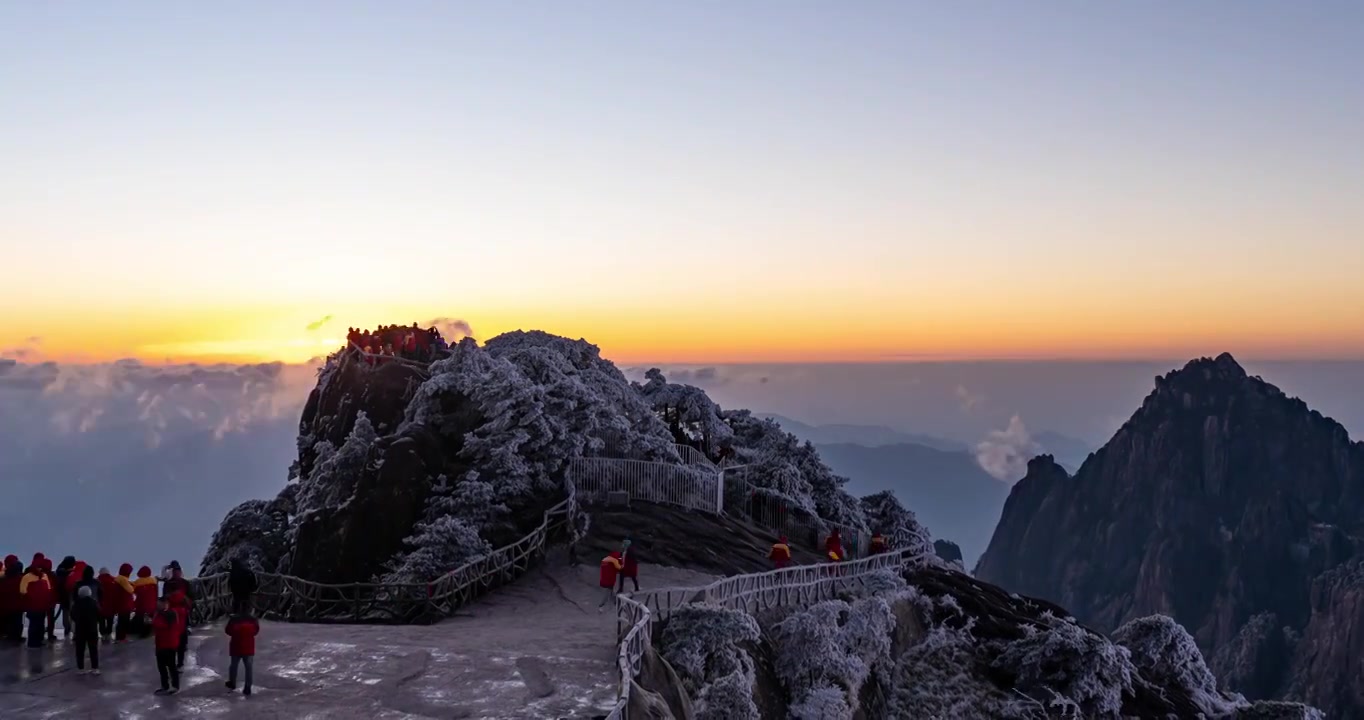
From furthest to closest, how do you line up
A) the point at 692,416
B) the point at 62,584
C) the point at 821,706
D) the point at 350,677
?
1. the point at 692,416
2. the point at 821,706
3. the point at 62,584
4. the point at 350,677

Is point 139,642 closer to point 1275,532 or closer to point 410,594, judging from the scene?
point 410,594

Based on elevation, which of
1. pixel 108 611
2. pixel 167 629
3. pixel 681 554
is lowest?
pixel 681 554

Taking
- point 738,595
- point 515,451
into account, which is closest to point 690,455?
point 515,451

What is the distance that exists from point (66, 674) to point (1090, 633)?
25.2 metres

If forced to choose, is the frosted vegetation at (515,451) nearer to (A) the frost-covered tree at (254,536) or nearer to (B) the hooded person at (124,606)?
(A) the frost-covered tree at (254,536)

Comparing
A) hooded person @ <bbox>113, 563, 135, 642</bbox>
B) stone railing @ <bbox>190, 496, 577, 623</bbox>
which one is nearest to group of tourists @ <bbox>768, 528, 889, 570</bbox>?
stone railing @ <bbox>190, 496, 577, 623</bbox>

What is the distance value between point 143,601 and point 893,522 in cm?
3280

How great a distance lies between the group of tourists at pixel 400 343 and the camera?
180ft

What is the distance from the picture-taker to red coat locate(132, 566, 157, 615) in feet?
68.0

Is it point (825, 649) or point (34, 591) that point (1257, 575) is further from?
point (34, 591)

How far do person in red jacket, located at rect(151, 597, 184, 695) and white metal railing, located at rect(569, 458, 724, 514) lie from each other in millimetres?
20552

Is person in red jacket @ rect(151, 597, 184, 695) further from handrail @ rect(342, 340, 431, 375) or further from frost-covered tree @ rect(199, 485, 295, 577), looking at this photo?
handrail @ rect(342, 340, 431, 375)

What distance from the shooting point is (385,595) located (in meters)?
32.6

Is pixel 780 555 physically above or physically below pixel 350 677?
below
